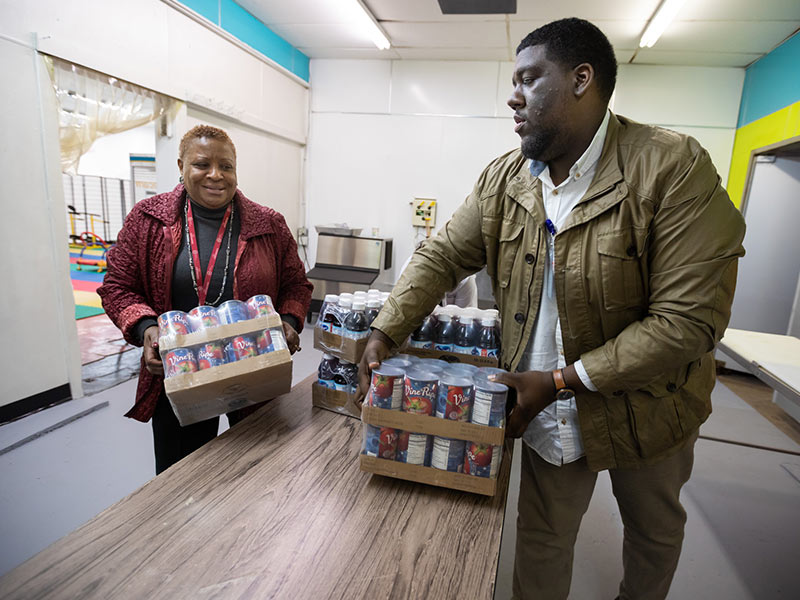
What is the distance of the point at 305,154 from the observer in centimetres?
637

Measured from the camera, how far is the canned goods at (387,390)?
1088 millimetres

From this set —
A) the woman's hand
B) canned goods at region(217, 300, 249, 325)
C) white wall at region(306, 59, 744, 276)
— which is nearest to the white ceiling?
white wall at region(306, 59, 744, 276)

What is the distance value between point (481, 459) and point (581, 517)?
20.2 inches

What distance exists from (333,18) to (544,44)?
4410 mm

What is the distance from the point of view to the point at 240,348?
127cm

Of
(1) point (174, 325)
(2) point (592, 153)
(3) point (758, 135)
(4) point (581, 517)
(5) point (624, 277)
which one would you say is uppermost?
(3) point (758, 135)

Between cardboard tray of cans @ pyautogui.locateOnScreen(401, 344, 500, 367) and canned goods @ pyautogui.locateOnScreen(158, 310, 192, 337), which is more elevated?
canned goods @ pyautogui.locateOnScreen(158, 310, 192, 337)

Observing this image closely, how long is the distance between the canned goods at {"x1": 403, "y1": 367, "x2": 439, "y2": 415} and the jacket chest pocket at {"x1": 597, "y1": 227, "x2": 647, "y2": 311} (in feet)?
1.56

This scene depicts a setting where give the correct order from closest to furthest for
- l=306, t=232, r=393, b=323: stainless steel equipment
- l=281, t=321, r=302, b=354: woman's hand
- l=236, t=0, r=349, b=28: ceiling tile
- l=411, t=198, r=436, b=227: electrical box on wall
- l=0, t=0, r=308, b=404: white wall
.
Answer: l=281, t=321, r=302, b=354: woman's hand → l=0, t=0, r=308, b=404: white wall → l=236, t=0, r=349, b=28: ceiling tile → l=306, t=232, r=393, b=323: stainless steel equipment → l=411, t=198, r=436, b=227: electrical box on wall

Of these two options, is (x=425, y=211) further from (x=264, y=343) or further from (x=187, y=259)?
(x=264, y=343)

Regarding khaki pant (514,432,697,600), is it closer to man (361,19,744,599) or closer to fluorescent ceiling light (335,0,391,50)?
man (361,19,744,599)

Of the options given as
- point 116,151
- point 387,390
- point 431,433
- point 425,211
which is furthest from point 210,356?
point 116,151

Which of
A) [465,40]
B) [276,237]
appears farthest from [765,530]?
[465,40]

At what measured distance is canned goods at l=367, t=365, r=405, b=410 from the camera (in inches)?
42.8
